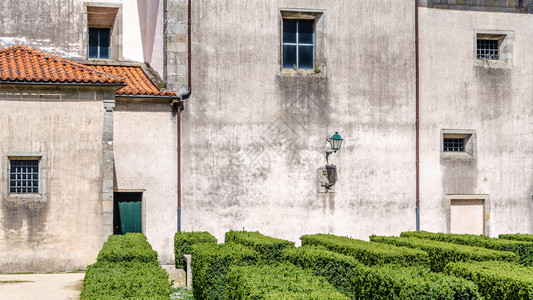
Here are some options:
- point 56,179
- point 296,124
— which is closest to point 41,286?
point 56,179

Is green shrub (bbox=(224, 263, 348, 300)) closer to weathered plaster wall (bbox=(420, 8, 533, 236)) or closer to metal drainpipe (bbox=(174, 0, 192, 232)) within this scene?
metal drainpipe (bbox=(174, 0, 192, 232))

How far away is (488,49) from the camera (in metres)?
20.3

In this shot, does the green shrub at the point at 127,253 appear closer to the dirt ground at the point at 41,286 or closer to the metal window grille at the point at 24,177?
the dirt ground at the point at 41,286

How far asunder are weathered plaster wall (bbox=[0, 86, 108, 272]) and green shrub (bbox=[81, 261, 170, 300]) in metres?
5.15

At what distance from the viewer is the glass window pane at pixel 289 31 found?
62.7 feet

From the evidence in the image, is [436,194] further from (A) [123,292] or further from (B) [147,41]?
(A) [123,292]

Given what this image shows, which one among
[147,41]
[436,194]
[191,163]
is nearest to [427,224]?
[436,194]

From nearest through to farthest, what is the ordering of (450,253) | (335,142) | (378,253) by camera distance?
(378,253) < (450,253) < (335,142)

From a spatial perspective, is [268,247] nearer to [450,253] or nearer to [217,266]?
[217,266]

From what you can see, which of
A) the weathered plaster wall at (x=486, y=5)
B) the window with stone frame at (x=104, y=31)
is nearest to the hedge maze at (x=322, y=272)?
the weathered plaster wall at (x=486, y=5)

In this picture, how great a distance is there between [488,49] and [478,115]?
6.78 feet

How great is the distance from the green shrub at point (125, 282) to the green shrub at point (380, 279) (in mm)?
2839

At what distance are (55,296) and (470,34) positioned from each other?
13.8 meters

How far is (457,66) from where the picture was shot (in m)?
19.8
